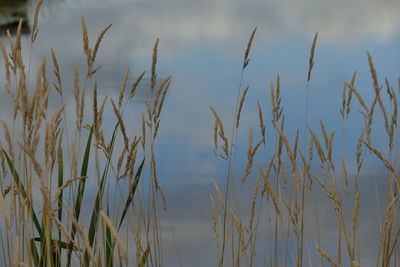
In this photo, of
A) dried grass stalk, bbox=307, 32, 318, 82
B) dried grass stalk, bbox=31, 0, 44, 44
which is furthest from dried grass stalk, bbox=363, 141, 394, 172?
dried grass stalk, bbox=31, 0, 44, 44

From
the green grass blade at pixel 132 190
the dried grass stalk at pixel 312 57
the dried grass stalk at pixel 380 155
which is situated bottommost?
the green grass blade at pixel 132 190

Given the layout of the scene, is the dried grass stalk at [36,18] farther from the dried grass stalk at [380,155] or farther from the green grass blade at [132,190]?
the dried grass stalk at [380,155]

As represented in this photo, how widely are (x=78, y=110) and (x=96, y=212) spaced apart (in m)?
0.28

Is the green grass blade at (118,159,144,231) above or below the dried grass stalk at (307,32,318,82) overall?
below

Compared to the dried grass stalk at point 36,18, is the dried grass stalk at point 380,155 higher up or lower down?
lower down

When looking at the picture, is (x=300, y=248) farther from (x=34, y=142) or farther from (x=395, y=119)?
(x=34, y=142)

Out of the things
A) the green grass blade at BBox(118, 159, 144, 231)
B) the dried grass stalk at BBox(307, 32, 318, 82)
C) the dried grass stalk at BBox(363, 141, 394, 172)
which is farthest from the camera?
the dried grass stalk at BBox(307, 32, 318, 82)

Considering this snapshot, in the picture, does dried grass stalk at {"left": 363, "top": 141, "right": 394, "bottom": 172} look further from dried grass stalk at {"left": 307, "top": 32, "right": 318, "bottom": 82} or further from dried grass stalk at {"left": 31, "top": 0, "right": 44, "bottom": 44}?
dried grass stalk at {"left": 31, "top": 0, "right": 44, "bottom": 44}

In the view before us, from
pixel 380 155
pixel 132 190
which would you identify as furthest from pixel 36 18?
pixel 380 155

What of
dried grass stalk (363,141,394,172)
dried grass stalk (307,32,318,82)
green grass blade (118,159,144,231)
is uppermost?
dried grass stalk (307,32,318,82)

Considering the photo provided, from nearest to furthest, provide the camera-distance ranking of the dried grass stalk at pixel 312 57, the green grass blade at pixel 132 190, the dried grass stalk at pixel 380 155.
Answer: the dried grass stalk at pixel 380 155 < the green grass blade at pixel 132 190 < the dried grass stalk at pixel 312 57

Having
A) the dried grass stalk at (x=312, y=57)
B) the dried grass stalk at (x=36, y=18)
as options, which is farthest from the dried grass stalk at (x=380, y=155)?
the dried grass stalk at (x=36, y=18)

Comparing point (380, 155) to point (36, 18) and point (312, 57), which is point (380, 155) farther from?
point (36, 18)

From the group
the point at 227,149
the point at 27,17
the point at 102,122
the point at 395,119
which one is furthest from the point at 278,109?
the point at 27,17
